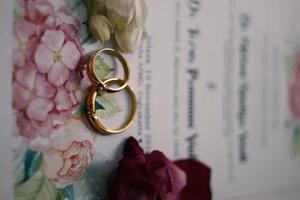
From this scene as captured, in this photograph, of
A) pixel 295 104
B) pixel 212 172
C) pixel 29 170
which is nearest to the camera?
pixel 29 170

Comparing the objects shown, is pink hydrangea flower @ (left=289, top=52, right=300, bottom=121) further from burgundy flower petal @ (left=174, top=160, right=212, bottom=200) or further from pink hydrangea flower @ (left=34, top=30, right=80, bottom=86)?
pink hydrangea flower @ (left=34, top=30, right=80, bottom=86)

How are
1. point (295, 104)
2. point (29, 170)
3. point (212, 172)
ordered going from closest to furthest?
point (29, 170) < point (212, 172) < point (295, 104)

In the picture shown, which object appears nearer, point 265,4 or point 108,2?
point 108,2

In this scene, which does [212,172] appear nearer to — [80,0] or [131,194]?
[131,194]

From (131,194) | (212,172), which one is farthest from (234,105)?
(131,194)

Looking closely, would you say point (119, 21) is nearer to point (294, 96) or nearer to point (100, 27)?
point (100, 27)

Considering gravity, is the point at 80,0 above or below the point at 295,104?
above

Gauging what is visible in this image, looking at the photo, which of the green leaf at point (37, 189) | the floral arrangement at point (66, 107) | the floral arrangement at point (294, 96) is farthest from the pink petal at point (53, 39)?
the floral arrangement at point (294, 96)

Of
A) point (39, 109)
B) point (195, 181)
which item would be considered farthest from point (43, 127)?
point (195, 181)
